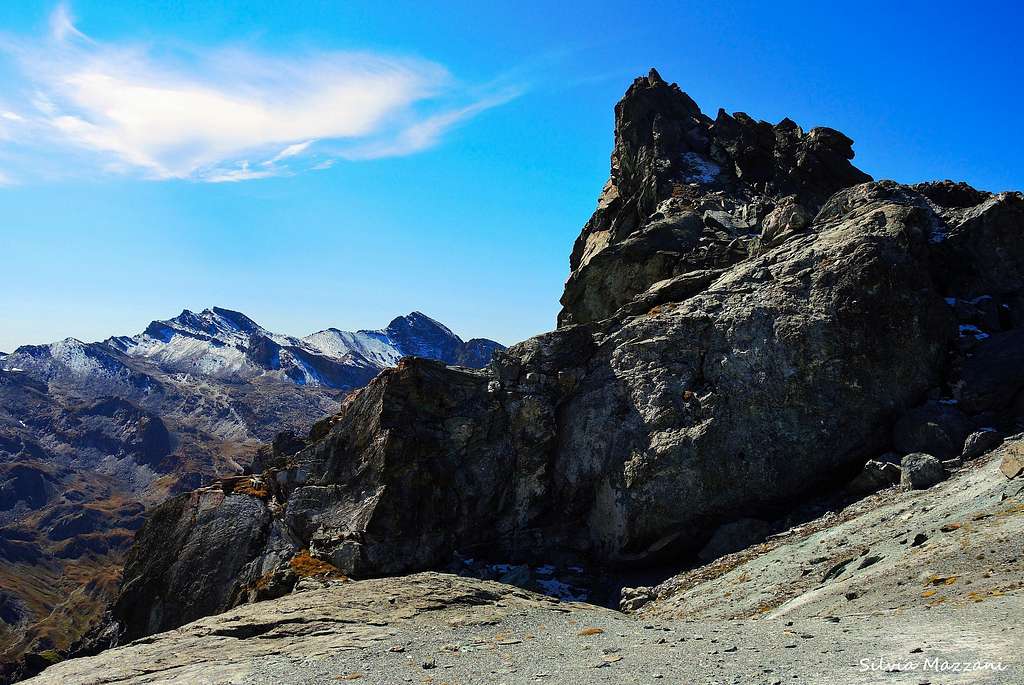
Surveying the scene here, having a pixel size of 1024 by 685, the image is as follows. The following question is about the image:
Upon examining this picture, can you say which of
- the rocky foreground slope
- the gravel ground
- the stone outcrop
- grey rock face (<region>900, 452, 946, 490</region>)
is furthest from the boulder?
the gravel ground

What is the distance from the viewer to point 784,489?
3453cm

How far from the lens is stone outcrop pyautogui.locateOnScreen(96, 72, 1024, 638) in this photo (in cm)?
3503

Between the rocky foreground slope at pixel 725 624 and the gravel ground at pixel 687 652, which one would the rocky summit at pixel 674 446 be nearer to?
the rocky foreground slope at pixel 725 624

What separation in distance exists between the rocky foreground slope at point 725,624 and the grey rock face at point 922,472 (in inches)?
27.2

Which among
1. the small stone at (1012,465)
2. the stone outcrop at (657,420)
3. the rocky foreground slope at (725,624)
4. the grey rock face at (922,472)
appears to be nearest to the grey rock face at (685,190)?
the stone outcrop at (657,420)

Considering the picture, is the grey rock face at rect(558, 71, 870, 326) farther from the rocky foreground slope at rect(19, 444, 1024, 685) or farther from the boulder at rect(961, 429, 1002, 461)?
the rocky foreground slope at rect(19, 444, 1024, 685)

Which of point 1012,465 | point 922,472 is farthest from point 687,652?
point 922,472

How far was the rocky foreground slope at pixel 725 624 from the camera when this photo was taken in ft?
52.0

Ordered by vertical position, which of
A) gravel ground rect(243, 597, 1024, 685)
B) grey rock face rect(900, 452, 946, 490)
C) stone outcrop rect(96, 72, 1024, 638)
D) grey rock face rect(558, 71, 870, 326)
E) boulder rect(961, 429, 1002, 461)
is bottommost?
gravel ground rect(243, 597, 1024, 685)

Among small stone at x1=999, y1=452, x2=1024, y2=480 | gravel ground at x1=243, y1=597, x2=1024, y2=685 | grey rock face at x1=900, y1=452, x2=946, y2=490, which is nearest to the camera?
gravel ground at x1=243, y1=597, x2=1024, y2=685

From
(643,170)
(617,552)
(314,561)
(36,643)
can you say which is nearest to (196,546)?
(314,561)

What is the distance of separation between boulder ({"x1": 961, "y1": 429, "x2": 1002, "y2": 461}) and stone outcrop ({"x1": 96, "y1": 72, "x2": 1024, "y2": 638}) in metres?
0.69

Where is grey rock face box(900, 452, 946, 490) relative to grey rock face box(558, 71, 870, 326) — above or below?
below

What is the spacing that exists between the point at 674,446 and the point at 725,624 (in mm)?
15231
